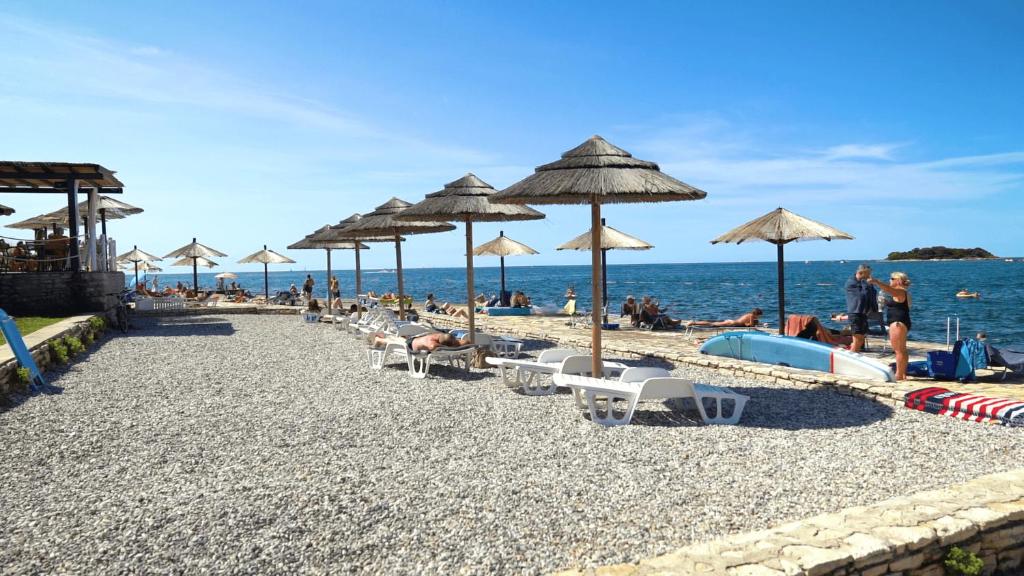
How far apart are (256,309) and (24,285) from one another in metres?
6.71

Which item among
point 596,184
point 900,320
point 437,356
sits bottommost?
point 437,356

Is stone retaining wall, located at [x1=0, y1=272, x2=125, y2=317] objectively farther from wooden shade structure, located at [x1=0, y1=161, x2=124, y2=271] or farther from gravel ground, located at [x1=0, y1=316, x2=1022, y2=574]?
gravel ground, located at [x1=0, y1=316, x2=1022, y2=574]

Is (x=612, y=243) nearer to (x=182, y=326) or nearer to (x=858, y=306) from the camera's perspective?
(x=858, y=306)

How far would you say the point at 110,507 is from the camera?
4.04m

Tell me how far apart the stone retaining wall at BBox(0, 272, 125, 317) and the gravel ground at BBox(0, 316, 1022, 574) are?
8150 mm

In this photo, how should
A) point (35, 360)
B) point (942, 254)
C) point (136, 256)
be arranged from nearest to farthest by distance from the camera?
point (35, 360) → point (136, 256) → point (942, 254)

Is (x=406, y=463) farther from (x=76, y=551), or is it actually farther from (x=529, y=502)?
(x=76, y=551)

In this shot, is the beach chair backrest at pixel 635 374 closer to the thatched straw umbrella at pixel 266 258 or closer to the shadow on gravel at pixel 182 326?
the shadow on gravel at pixel 182 326

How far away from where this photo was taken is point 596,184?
21.7 ft

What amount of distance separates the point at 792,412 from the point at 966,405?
1456 mm

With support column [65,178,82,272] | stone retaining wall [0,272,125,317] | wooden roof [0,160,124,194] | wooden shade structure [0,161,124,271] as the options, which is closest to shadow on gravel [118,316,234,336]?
stone retaining wall [0,272,125,317]

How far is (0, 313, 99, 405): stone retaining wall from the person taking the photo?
702 cm

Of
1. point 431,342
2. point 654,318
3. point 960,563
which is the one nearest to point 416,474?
point 960,563

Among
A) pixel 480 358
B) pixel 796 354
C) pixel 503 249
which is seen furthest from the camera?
pixel 503 249
